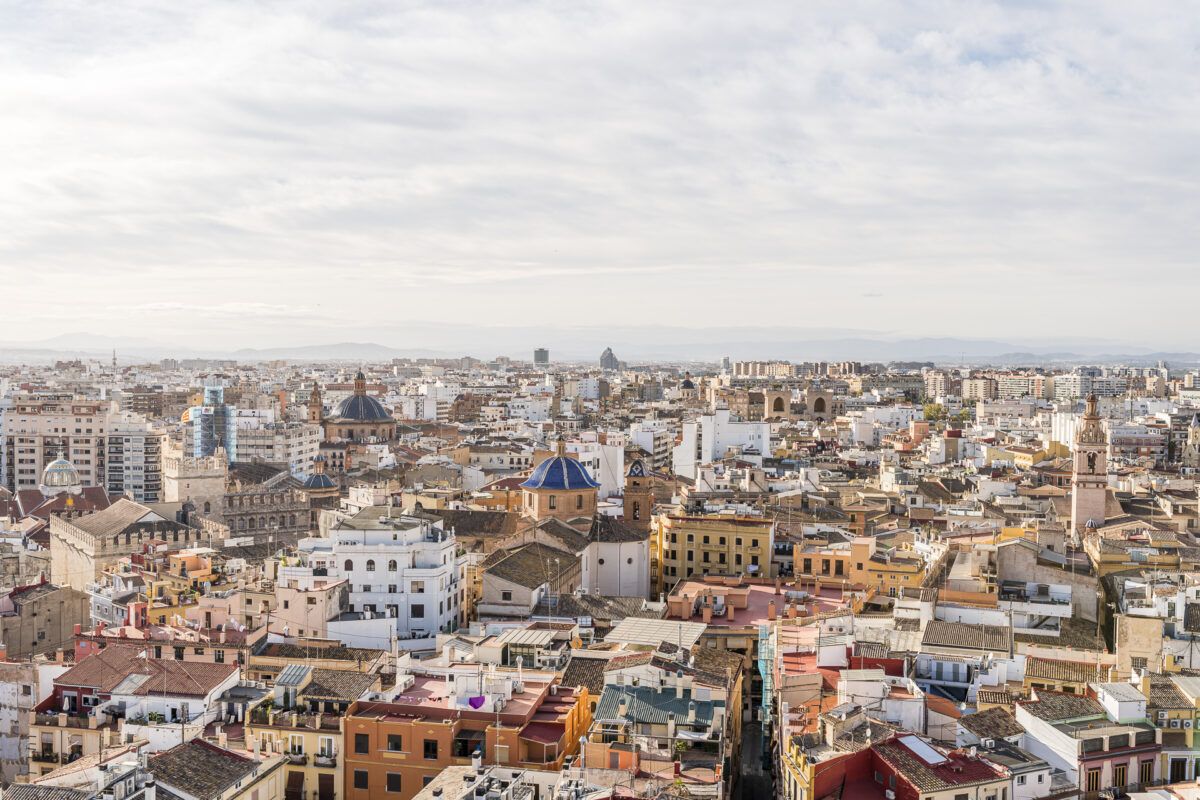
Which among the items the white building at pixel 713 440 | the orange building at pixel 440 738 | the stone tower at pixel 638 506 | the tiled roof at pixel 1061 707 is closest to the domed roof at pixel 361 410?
the white building at pixel 713 440

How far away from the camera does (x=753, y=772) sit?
25641mm

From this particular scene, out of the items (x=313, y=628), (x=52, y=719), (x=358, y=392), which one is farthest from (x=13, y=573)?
(x=358, y=392)

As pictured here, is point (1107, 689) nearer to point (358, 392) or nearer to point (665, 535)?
point (665, 535)

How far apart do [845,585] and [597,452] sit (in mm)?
28268

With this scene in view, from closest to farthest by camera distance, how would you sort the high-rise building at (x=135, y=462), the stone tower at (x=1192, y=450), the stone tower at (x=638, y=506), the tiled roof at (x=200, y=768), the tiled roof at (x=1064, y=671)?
the tiled roof at (x=200, y=768) < the tiled roof at (x=1064, y=671) < the stone tower at (x=638, y=506) < the stone tower at (x=1192, y=450) < the high-rise building at (x=135, y=462)

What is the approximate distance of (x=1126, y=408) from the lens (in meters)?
118

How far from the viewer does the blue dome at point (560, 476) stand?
4222 centimetres

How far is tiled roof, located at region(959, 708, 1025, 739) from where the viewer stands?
66.1 ft

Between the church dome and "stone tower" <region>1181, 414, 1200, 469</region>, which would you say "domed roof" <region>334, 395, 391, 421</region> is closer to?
the church dome

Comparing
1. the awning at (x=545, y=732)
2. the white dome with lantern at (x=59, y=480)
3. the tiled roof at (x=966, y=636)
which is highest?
the tiled roof at (x=966, y=636)

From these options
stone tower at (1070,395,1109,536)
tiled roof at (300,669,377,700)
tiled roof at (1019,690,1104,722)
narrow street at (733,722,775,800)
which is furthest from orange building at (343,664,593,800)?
stone tower at (1070,395,1109,536)

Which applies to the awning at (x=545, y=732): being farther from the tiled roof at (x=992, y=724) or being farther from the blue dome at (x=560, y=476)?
the blue dome at (x=560, y=476)

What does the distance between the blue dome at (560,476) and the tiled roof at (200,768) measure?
75.0ft

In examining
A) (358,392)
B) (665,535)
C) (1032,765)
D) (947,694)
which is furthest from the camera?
(358,392)
